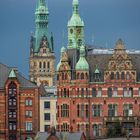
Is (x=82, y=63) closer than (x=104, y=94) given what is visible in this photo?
No

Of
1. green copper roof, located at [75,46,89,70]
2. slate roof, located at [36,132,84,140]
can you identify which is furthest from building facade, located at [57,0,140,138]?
slate roof, located at [36,132,84,140]

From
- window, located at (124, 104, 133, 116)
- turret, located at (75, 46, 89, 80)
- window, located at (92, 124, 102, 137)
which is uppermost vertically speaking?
turret, located at (75, 46, 89, 80)

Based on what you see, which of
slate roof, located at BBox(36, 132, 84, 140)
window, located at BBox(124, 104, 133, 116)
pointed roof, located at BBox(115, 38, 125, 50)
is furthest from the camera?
window, located at BBox(124, 104, 133, 116)

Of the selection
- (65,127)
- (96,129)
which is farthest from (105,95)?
(65,127)

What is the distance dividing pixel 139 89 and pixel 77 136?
18.7m

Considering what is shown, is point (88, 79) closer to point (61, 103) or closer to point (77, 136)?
point (61, 103)

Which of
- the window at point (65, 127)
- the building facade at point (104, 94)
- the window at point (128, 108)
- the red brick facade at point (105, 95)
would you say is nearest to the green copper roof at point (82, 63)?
the building facade at point (104, 94)

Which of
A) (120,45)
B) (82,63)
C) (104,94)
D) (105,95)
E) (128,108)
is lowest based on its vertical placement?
(128,108)

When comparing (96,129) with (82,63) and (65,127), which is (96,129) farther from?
(82,63)

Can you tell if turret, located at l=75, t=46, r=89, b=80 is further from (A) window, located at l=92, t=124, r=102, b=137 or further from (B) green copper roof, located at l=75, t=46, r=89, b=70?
(A) window, located at l=92, t=124, r=102, b=137

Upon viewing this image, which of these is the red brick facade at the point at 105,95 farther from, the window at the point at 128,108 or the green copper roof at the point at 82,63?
the green copper roof at the point at 82,63

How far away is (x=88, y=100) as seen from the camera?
19825 cm

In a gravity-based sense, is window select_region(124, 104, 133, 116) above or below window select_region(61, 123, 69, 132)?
above

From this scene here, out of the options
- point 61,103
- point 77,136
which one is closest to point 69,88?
point 61,103
